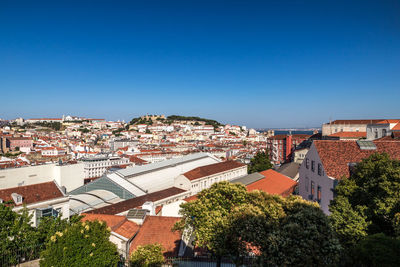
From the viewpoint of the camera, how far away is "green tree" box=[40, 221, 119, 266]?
711 cm

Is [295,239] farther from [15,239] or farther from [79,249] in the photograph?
[15,239]

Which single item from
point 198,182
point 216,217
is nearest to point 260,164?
point 198,182

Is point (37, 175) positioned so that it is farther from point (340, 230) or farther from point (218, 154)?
point (218, 154)

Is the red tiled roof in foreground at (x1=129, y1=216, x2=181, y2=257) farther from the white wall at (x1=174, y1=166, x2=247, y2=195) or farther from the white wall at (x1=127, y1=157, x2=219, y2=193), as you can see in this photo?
the white wall at (x1=127, y1=157, x2=219, y2=193)

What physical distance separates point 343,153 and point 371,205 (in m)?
6.03

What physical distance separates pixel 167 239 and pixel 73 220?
499 cm

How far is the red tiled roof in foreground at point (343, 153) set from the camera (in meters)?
14.4

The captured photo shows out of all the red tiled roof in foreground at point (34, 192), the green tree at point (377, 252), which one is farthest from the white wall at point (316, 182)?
the red tiled roof in foreground at point (34, 192)

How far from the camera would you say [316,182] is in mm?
16141

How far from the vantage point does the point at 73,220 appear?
11164 millimetres

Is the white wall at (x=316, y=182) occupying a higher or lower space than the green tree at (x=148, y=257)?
higher

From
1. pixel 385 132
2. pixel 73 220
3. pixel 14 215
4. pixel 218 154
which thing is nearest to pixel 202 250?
pixel 73 220

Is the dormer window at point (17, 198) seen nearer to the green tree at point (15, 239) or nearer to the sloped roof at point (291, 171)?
the green tree at point (15, 239)

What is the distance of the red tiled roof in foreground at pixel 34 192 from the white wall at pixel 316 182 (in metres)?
18.0
